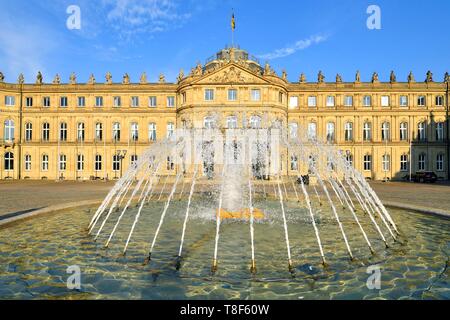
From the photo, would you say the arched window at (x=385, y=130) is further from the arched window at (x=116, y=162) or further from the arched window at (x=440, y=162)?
the arched window at (x=116, y=162)

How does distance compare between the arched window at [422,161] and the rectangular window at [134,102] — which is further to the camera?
the rectangular window at [134,102]

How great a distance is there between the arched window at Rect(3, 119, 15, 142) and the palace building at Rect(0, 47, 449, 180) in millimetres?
137

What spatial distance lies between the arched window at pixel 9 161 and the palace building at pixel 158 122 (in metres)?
0.13

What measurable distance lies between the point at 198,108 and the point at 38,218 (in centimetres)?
3523

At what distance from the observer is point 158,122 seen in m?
52.6

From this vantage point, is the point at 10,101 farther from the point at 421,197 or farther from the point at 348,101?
the point at 421,197

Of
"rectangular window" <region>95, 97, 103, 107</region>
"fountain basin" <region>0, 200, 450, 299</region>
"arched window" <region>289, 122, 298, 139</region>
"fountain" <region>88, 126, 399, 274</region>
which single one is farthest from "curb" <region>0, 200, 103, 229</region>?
"rectangular window" <region>95, 97, 103, 107</region>

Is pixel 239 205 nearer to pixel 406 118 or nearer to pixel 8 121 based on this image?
pixel 406 118

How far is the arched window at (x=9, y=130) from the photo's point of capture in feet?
169

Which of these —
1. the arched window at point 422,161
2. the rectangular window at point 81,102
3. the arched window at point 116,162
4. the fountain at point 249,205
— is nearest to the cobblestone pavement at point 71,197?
the fountain at point 249,205

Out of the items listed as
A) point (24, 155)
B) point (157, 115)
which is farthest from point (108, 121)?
point (24, 155)

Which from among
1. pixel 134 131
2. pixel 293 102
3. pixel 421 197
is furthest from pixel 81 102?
pixel 421 197

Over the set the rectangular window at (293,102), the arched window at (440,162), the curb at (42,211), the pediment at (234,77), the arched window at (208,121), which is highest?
the pediment at (234,77)
